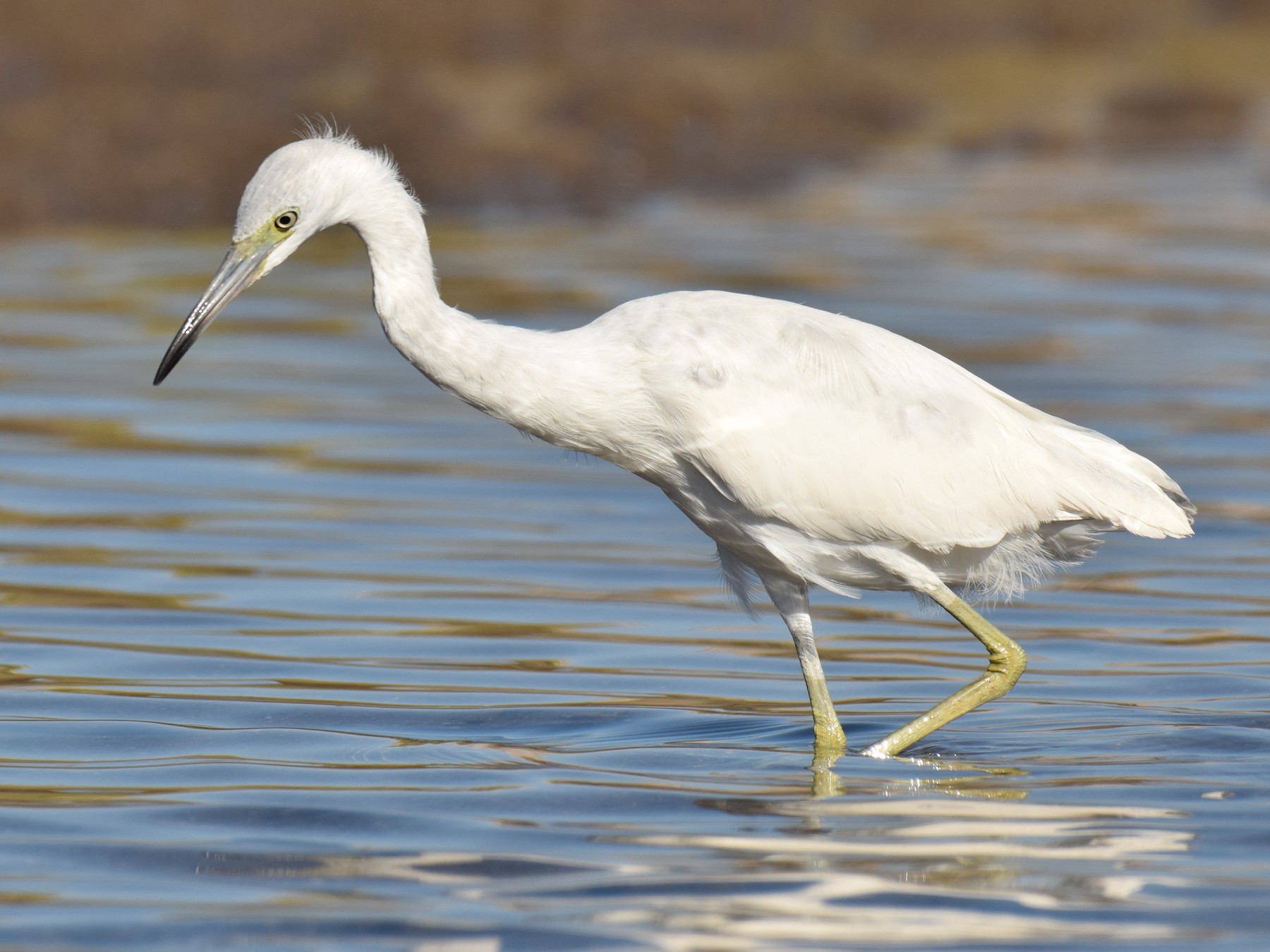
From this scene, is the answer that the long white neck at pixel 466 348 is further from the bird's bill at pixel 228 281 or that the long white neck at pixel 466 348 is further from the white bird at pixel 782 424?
the bird's bill at pixel 228 281

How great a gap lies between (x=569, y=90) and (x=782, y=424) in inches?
1010

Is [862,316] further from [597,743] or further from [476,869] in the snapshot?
[476,869]

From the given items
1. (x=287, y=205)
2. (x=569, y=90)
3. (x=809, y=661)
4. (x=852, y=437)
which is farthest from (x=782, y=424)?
(x=569, y=90)

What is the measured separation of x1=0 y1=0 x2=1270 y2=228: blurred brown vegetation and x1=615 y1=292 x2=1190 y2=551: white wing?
708 inches

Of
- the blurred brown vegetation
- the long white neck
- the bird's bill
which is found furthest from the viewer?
the blurred brown vegetation

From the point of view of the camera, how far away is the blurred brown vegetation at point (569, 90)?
26.5 m

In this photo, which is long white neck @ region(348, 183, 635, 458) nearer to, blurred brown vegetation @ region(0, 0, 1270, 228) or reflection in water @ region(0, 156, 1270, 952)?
reflection in water @ region(0, 156, 1270, 952)

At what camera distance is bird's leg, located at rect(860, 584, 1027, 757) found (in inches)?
305

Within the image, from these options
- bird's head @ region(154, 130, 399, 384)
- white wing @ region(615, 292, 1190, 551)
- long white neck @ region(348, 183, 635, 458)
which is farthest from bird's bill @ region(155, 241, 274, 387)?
white wing @ region(615, 292, 1190, 551)

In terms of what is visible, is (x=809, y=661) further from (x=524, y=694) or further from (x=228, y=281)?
(x=228, y=281)

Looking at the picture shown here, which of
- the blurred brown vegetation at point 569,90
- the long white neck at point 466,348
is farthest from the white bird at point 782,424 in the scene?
the blurred brown vegetation at point 569,90

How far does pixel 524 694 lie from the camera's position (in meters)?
8.66

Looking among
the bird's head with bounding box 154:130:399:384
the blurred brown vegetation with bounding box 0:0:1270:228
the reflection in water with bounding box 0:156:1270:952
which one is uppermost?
the blurred brown vegetation with bounding box 0:0:1270:228

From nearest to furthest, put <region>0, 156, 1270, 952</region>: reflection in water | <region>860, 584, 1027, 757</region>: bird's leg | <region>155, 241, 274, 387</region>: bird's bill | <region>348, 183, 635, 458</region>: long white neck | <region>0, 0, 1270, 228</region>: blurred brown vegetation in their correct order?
<region>0, 156, 1270, 952</region>: reflection in water < <region>348, 183, 635, 458</region>: long white neck < <region>155, 241, 274, 387</region>: bird's bill < <region>860, 584, 1027, 757</region>: bird's leg < <region>0, 0, 1270, 228</region>: blurred brown vegetation
